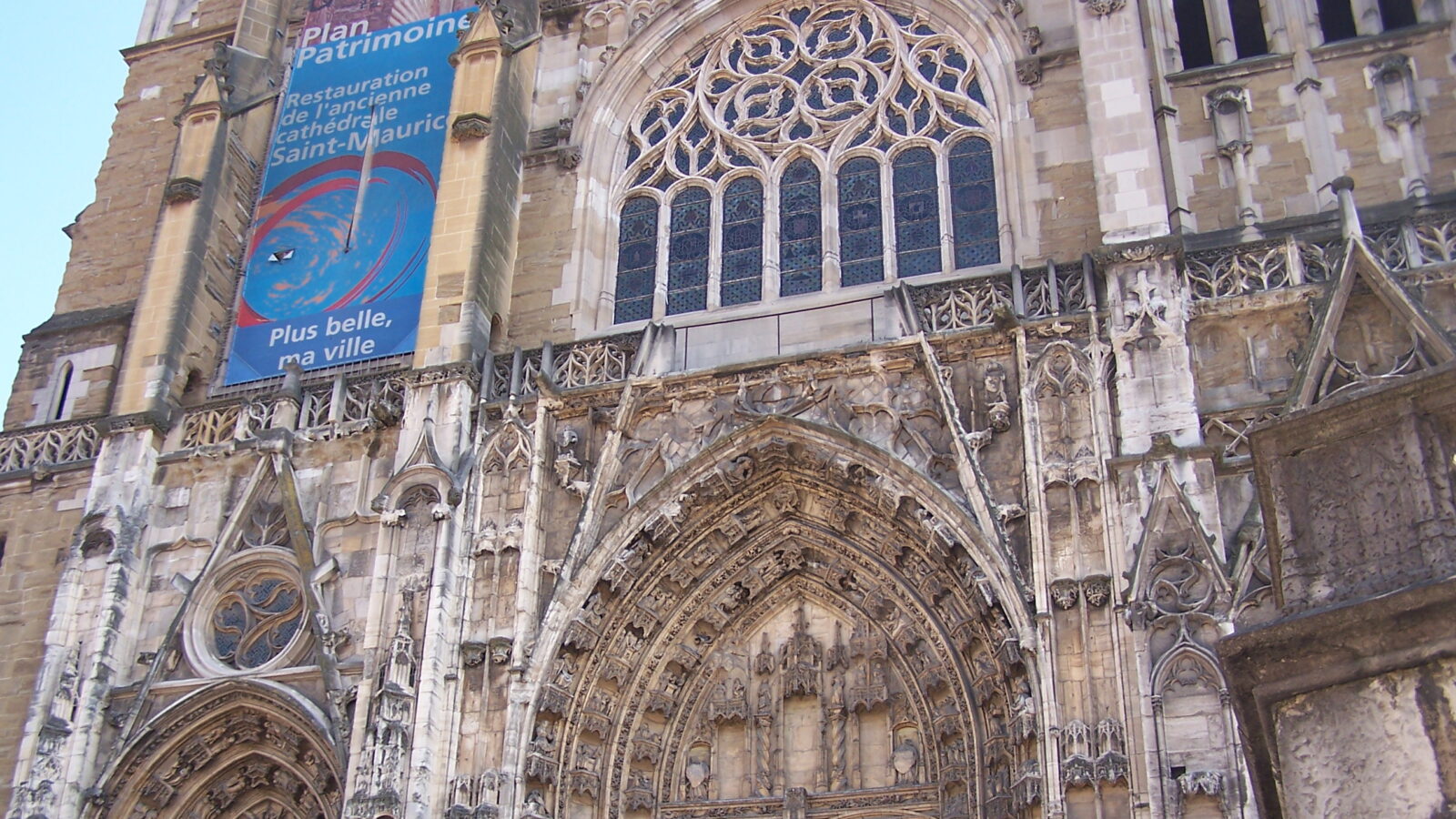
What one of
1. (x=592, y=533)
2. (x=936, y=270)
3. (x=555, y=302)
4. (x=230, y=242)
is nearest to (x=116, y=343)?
(x=230, y=242)

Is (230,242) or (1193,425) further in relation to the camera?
(230,242)

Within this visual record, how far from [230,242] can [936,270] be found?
26.1 ft

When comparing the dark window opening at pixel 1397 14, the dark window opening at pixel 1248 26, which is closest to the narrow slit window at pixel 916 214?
the dark window opening at pixel 1248 26

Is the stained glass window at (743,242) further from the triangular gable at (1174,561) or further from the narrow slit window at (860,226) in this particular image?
the triangular gable at (1174,561)

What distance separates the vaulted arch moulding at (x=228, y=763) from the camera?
14805 mm

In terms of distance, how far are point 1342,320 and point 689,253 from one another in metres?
6.79

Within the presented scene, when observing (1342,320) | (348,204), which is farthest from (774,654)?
(348,204)

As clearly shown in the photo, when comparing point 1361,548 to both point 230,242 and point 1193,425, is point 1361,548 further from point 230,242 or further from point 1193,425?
point 230,242

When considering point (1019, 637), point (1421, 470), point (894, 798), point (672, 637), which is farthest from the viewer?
point (672, 637)

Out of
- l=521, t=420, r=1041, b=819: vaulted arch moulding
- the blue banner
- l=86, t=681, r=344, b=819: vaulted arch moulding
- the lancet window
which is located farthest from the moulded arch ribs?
the blue banner

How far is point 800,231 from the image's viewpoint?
1722cm

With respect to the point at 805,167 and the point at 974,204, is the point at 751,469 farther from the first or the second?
the point at 805,167

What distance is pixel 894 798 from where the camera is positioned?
14312 millimetres

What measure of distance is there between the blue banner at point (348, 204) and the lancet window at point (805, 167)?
7.60 ft
